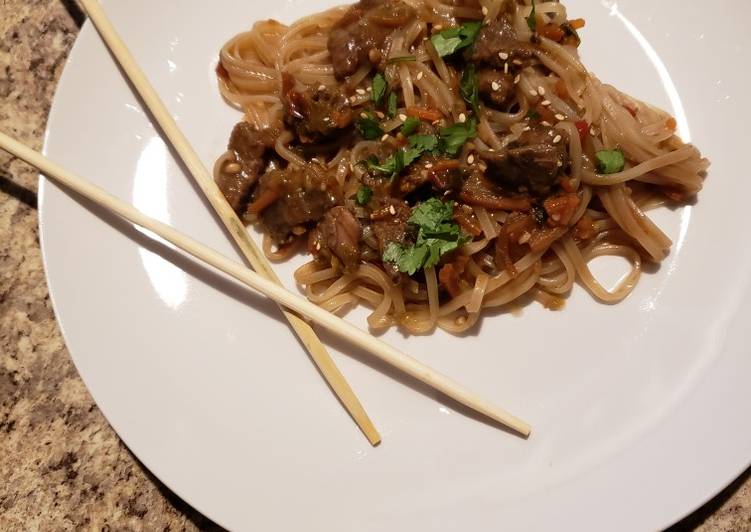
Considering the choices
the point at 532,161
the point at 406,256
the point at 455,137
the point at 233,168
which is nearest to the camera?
the point at 532,161

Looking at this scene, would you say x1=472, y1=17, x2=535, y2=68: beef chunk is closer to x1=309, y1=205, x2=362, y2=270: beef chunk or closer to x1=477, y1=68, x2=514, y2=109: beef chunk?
x1=477, y1=68, x2=514, y2=109: beef chunk

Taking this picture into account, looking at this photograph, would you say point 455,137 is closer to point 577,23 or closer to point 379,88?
point 379,88

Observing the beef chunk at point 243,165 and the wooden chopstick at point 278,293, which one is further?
the beef chunk at point 243,165

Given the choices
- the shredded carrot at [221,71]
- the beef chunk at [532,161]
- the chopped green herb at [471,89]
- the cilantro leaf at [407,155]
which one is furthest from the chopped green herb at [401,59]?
the shredded carrot at [221,71]

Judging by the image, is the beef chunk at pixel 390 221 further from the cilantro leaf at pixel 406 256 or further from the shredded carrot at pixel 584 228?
the shredded carrot at pixel 584 228

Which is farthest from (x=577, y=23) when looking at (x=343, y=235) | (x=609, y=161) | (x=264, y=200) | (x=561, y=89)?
(x=264, y=200)

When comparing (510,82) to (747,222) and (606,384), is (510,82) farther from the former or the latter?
(606,384)

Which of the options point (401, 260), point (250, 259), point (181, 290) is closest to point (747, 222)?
point (401, 260)
